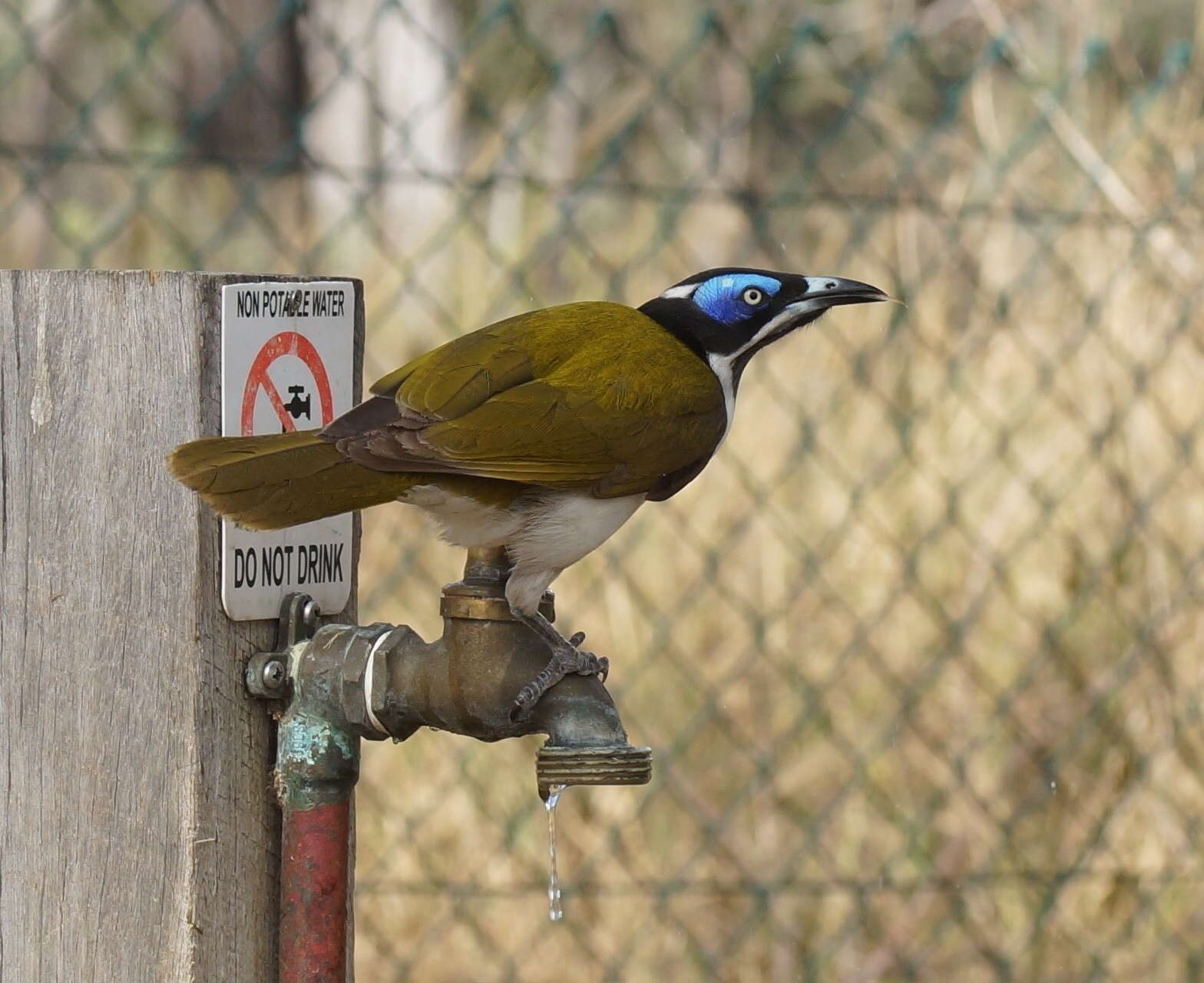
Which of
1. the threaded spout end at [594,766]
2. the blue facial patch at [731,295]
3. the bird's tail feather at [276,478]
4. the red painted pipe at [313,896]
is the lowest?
the red painted pipe at [313,896]

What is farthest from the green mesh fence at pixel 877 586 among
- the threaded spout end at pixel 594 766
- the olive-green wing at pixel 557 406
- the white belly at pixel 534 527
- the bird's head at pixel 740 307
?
the threaded spout end at pixel 594 766

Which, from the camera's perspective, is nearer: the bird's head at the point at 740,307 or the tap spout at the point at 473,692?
the tap spout at the point at 473,692

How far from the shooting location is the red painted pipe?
7.48 feet

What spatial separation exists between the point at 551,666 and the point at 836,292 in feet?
3.21

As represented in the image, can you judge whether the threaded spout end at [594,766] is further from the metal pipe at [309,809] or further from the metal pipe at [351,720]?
the metal pipe at [309,809]

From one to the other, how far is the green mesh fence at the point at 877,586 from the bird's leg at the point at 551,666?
167cm

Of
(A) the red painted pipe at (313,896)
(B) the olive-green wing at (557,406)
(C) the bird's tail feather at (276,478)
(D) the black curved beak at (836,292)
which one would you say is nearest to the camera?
(C) the bird's tail feather at (276,478)

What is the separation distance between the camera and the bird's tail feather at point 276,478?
6.80 ft

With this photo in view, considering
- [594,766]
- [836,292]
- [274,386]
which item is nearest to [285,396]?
[274,386]

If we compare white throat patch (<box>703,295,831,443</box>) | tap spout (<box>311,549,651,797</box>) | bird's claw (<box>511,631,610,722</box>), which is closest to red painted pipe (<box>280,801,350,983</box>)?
tap spout (<box>311,549,651,797</box>)

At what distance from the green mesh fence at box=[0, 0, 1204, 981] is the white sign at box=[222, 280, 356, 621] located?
1.66 metres

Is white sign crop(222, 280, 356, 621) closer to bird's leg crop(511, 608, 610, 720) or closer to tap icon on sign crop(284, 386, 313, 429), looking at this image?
tap icon on sign crop(284, 386, 313, 429)

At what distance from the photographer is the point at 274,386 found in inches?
Result: 90.4

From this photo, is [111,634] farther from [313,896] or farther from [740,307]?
[740,307]
